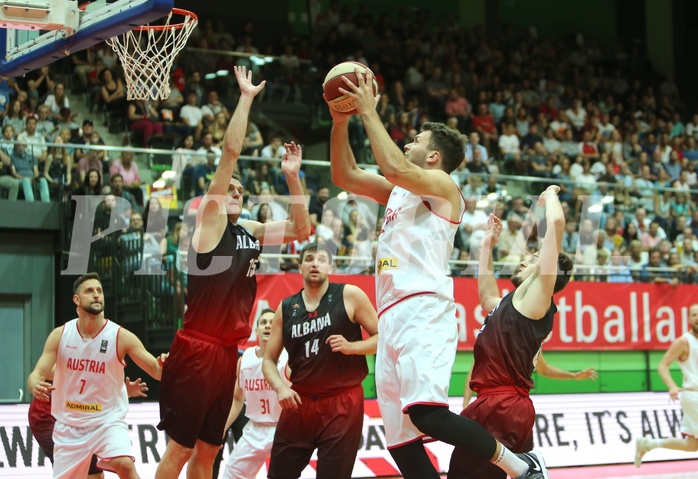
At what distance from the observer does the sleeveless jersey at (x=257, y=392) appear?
28.9ft

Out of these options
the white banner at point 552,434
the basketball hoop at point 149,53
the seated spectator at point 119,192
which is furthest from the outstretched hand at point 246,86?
the seated spectator at point 119,192

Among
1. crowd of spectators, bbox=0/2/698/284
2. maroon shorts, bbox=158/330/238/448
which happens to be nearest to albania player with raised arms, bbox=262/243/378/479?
maroon shorts, bbox=158/330/238/448

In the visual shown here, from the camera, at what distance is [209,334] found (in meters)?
6.48

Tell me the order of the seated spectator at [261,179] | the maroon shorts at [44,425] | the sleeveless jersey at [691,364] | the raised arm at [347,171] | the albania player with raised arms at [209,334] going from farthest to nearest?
the seated spectator at [261,179]
the sleeveless jersey at [691,364]
the maroon shorts at [44,425]
the albania player with raised arms at [209,334]
the raised arm at [347,171]

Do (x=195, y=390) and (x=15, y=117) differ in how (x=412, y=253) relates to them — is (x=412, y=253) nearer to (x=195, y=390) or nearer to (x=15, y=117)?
(x=195, y=390)

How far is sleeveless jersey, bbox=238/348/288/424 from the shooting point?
881cm

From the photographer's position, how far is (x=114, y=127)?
1555cm

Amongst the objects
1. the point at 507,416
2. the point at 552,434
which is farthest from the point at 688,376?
the point at 507,416

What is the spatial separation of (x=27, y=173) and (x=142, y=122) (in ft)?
8.57

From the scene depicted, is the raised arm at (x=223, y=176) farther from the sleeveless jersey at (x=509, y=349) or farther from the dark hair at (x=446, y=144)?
the sleeveless jersey at (x=509, y=349)

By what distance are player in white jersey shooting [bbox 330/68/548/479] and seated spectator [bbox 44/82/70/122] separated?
9814mm

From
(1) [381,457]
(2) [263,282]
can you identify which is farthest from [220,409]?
(2) [263,282]

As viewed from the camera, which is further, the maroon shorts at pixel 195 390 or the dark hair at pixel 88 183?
the dark hair at pixel 88 183

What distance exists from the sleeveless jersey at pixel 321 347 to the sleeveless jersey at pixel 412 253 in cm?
133
